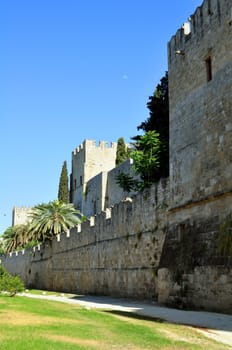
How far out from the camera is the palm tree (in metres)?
30.9

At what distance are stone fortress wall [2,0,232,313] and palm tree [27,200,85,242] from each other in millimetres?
13359

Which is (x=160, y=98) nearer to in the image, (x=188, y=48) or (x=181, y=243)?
(x=188, y=48)

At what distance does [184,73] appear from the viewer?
13898mm

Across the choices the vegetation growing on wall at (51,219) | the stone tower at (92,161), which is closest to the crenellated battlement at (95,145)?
the stone tower at (92,161)

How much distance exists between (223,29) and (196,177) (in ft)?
12.8

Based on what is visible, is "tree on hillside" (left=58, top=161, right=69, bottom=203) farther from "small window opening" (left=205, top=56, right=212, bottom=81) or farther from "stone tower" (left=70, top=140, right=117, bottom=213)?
"small window opening" (left=205, top=56, right=212, bottom=81)

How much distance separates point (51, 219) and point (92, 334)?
80.6ft

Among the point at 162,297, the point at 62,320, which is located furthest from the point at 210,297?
the point at 62,320

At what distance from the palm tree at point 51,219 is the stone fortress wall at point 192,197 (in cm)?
1336

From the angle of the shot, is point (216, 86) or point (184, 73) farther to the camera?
point (184, 73)

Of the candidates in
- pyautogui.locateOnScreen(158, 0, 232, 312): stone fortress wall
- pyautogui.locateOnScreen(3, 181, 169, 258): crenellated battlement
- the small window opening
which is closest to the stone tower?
pyautogui.locateOnScreen(3, 181, 169, 258): crenellated battlement

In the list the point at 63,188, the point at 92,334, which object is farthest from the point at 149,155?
the point at 63,188

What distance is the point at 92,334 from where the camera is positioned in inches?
277

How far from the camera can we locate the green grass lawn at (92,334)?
5.99 meters
